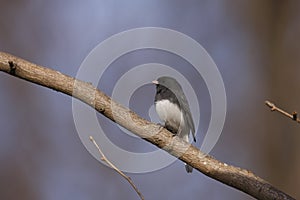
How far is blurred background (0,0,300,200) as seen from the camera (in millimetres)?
1502

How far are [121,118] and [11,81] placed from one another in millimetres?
786

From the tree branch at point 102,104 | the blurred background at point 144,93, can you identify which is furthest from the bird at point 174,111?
the tree branch at point 102,104

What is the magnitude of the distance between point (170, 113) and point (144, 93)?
11.7 inches

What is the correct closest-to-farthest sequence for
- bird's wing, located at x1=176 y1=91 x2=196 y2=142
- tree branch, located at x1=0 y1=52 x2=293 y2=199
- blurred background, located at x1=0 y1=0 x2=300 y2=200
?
tree branch, located at x1=0 y1=52 x2=293 y2=199
bird's wing, located at x1=176 y1=91 x2=196 y2=142
blurred background, located at x1=0 y1=0 x2=300 y2=200

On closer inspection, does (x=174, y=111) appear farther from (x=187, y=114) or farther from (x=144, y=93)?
(x=144, y=93)

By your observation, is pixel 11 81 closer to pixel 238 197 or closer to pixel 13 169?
pixel 13 169

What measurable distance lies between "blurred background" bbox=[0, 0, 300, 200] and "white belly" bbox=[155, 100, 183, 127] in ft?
0.77

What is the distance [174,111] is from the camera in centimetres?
133

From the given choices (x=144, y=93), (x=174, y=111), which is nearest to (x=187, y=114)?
(x=174, y=111)

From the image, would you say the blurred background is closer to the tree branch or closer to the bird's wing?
the bird's wing

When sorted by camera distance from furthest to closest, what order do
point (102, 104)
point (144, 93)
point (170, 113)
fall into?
point (144, 93), point (170, 113), point (102, 104)

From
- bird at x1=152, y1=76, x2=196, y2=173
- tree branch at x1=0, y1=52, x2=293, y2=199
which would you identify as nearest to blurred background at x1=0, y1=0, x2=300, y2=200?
bird at x1=152, y1=76, x2=196, y2=173

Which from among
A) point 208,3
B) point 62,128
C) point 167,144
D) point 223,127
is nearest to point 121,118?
point 167,144

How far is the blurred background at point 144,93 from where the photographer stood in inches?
59.1
